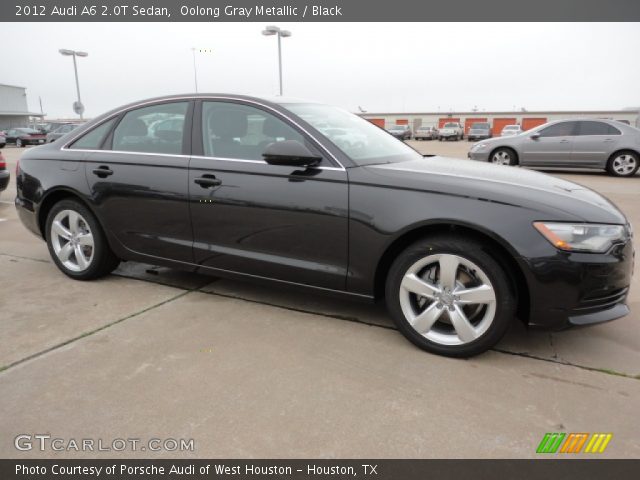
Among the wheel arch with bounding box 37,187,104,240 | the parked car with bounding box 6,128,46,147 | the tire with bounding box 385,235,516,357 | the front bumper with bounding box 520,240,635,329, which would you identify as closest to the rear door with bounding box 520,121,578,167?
the front bumper with bounding box 520,240,635,329

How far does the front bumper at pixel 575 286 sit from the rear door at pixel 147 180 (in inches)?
92.4

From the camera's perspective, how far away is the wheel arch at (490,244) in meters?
2.66

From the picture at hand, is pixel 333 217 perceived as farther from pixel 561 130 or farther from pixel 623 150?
pixel 623 150

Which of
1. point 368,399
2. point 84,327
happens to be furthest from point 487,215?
point 84,327

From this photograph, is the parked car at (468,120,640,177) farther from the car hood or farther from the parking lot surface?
the car hood

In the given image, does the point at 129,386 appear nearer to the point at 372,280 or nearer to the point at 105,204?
the point at 372,280

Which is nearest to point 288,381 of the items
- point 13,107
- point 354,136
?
point 354,136

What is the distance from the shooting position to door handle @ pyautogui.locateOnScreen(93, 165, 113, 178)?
383cm

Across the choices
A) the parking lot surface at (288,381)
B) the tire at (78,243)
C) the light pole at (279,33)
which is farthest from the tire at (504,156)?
the light pole at (279,33)

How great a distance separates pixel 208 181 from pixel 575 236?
7.59 feet

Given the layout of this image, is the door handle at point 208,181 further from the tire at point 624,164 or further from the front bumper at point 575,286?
the tire at point 624,164

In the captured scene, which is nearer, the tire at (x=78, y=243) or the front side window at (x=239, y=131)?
the front side window at (x=239, y=131)

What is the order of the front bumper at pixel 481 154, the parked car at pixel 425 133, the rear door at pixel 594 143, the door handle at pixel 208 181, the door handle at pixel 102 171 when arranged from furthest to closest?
the parked car at pixel 425 133
the front bumper at pixel 481 154
the rear door at pixel 594 143
the door handle at pixel 102 171
the door handle at pixel 208 181

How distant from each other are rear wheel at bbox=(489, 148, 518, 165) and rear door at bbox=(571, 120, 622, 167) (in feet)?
4.29
